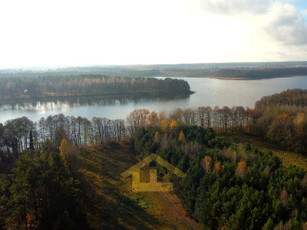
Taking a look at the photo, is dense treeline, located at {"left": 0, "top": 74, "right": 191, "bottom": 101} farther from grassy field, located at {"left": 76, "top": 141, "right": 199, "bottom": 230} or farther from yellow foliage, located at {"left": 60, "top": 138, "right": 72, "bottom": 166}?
yellow foliage, located at {"left": 60, "top": 138, "right": 72, "bottom": 166}

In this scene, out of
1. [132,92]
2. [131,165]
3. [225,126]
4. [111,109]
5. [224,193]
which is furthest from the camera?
[132,92]

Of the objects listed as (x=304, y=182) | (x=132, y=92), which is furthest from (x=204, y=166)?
(x=132, y=92)

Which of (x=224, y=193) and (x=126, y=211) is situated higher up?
(x=224, y=193)

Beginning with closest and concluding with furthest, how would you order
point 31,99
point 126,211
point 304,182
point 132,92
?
point 304,182 < point 126,211 < point 31,99 < point 132,92

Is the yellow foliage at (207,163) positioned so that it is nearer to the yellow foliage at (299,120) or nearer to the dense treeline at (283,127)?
the dense treeline at (283,127)

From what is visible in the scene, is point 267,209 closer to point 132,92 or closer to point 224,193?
point 224,193

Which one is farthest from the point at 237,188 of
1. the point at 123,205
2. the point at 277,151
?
the point at 277,151
